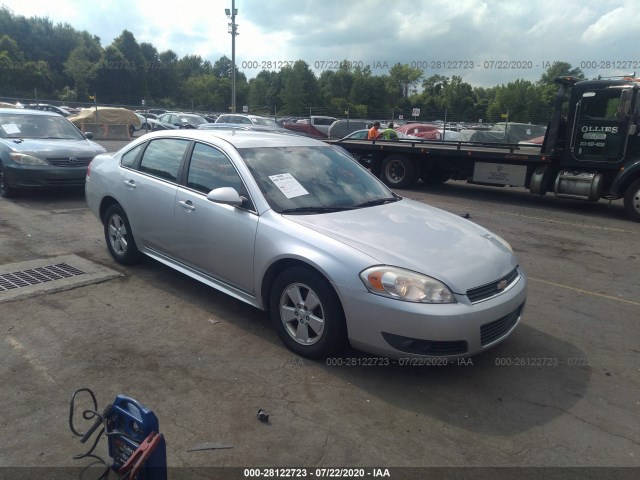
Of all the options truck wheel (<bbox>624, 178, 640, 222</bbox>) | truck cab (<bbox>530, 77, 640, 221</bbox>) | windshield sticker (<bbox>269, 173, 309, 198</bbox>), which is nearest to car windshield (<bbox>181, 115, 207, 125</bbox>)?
truck cab (<bbox>530, 77, 640, 221</bbox>)

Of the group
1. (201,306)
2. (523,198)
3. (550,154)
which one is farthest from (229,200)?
(523,198)

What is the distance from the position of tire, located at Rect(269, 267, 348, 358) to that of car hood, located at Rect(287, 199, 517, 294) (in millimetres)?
367

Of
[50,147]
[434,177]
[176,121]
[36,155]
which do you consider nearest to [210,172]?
[36,155]

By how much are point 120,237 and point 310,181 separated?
2.47 m

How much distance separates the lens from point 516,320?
3680mm

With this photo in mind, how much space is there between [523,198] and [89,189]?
33.6 ft

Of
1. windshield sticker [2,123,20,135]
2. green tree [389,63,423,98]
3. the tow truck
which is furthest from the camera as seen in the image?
green tree [389,63,423,98]

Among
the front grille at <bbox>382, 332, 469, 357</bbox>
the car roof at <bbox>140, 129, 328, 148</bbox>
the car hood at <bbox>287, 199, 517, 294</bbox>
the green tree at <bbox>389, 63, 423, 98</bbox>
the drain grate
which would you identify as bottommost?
the drain grate

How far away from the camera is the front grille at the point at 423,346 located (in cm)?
315

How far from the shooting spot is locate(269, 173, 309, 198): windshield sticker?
4.03 meters

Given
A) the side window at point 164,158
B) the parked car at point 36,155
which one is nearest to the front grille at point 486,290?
the side window at point 164,158

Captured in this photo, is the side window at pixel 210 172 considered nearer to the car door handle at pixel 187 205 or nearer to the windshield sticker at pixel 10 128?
the car door handle at pixel 187 205

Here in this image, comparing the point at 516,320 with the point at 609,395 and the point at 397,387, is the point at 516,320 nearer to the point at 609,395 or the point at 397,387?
the point at 609,395

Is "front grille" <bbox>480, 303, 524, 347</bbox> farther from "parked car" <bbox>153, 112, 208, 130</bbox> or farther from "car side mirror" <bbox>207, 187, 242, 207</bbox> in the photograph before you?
"parked car" <bbox>153, 112, 208, 130</bbox>
